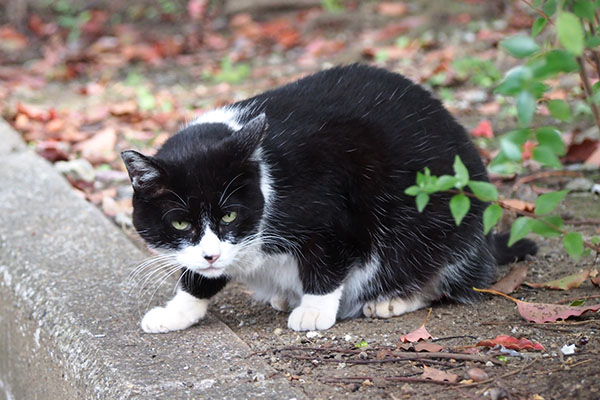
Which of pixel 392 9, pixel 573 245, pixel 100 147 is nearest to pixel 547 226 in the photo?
pixel 573 245

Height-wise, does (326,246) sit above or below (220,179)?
below

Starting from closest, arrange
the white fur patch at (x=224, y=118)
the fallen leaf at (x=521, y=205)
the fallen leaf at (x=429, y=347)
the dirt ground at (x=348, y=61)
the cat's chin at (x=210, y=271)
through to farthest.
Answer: the dirt ground at (x=348, y=61), the fallen leaf at (x=429, y=347), the cat's chin at (x=210, y=271), the white fur patch at (x=224, y=118), the fallen leaf at (x=521, y=205)

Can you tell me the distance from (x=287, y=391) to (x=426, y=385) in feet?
1.07

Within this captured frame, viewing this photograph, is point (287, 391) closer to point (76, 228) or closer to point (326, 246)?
point (326, 246)

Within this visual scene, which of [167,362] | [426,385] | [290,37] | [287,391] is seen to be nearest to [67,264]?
[167,362]

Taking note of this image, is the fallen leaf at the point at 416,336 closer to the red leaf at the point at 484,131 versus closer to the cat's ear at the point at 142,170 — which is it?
the cat's ear at the point at 142,170

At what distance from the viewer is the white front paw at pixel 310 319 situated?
238cm

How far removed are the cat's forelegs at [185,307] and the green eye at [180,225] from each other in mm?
213

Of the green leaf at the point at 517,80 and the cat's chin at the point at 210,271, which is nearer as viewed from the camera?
the green leaf at the point at 517,80

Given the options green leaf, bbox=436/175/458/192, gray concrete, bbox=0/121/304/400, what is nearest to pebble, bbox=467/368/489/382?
gray concrete, bbox=0/121/304/400

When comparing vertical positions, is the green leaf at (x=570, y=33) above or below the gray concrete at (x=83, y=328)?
above

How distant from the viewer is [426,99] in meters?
2.66

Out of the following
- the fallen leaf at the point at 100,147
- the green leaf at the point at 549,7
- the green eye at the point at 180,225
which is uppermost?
the green leaf at the point at 549,7

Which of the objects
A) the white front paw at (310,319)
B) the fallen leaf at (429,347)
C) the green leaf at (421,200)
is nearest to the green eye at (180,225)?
the white front paw at (310,319)
